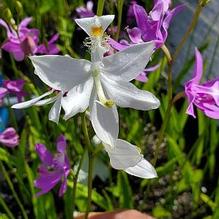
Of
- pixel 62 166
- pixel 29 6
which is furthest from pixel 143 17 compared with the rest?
pixel 29 6

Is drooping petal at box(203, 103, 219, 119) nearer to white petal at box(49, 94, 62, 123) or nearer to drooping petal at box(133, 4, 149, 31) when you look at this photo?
drooping petal at box(133, 4, 149, 31)

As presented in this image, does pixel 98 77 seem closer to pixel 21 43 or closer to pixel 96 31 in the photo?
pixel 96 31

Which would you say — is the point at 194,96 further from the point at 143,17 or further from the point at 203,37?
the point at 203,37

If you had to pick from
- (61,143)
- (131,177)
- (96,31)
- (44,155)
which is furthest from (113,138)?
(131,177)

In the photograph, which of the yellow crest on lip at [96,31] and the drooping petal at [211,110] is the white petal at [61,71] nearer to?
the yellow crest on lip at [96,31]

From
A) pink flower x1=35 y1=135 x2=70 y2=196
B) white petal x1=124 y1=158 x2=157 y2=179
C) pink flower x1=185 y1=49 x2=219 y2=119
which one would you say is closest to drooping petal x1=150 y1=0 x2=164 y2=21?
pink flower x1=185 y1=49 x2=219 y2=119

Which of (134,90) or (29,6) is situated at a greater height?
(134,90)
